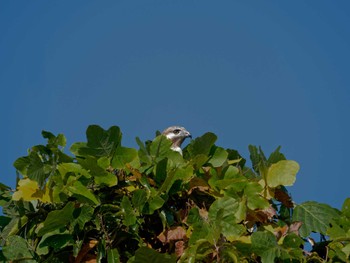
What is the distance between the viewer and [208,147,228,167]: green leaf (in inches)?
183

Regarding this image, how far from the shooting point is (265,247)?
393 cm

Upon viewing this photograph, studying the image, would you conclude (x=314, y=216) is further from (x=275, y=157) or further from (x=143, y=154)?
(x=143, y=154)

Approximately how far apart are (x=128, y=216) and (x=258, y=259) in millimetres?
711

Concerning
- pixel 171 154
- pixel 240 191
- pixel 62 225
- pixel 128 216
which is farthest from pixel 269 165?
pixel 62 225

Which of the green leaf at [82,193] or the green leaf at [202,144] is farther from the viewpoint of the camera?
the green leaf at [202,144]

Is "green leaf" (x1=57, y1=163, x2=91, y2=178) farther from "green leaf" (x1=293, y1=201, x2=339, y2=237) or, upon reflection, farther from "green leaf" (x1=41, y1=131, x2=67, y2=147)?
"green leaf" (x1=293, y1=201, x2=339, y2=237)

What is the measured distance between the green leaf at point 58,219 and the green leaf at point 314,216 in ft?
4.00

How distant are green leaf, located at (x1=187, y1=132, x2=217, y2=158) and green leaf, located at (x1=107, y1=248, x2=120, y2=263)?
0.87 meters

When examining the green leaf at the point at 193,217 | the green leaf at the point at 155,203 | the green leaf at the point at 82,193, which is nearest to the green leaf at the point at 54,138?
the green leaf at the point at 82,193

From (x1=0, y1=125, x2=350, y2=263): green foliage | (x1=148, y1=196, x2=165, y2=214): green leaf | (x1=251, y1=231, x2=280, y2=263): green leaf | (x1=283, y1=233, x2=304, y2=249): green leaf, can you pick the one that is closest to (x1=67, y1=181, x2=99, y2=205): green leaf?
(x1=0, y1=125, x2=350, y2=263): green foliage

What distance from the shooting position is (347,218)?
450cm

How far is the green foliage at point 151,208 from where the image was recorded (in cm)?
407

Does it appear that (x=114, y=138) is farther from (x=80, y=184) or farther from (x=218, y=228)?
(x=218, y=228)

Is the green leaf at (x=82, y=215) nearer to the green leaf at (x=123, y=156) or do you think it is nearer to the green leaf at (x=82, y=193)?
the green leaf at (x=82, y=193)
